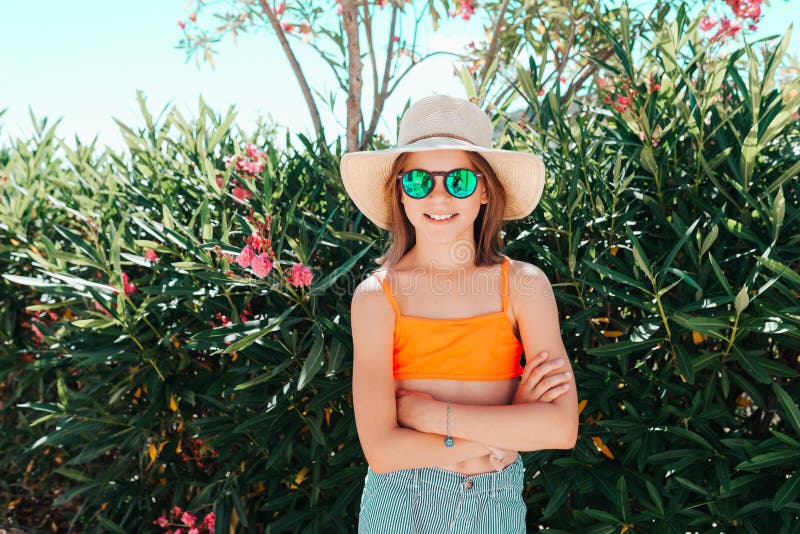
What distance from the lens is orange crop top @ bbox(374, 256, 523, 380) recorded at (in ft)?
4.99

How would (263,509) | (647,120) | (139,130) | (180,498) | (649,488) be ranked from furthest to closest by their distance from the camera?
(139,130) → (180,498) → (263,509) → (647,120) → (649,488)

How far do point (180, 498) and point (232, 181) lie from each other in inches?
50.1

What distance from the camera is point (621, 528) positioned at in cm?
209

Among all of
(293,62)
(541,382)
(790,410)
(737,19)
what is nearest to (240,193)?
(293,62)

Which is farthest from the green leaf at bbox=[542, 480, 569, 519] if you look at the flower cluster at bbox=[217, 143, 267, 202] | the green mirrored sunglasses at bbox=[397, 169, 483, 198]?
the flower cluster at bbox=[217, 143, 267, 202]

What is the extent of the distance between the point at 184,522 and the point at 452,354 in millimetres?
1606

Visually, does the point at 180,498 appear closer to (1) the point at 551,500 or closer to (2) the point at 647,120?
(1) the point at 551,500

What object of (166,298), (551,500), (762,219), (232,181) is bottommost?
(551,500)

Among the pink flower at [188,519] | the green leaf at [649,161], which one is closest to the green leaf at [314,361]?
the pink flower at [188,519]

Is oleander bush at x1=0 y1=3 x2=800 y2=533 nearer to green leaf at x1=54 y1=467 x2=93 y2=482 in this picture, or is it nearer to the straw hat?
green leaf at x1=54 y1=467 x2=93 y2=482

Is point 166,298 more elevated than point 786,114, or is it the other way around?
point 786,114

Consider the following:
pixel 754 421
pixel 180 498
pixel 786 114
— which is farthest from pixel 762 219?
pixel 180 498

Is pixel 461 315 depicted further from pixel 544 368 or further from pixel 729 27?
pixel 729 27

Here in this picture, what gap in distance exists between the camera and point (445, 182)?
1.48 m
